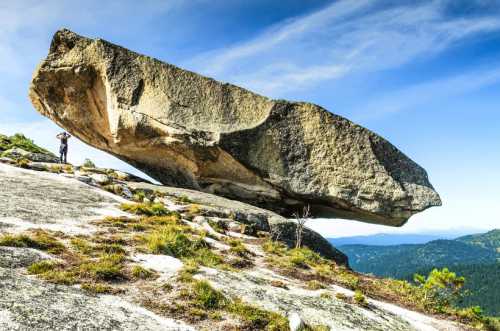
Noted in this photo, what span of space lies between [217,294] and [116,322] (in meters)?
3.34

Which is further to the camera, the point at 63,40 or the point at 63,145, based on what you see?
the point at 63,145

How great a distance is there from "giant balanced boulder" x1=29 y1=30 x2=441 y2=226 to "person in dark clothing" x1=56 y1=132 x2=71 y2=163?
4.64 metres

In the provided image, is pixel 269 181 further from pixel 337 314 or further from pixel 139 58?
pixel 337 314

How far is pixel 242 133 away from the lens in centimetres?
3312

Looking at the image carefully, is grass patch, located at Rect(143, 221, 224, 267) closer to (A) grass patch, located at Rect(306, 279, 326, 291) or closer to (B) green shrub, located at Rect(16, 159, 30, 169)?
(A) grass patch, located at Rect(306, 279, 326, 291)

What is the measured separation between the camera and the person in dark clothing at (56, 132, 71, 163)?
3791 cm

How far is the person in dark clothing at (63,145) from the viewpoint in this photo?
124ft

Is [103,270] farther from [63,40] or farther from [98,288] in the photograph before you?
[63,40]

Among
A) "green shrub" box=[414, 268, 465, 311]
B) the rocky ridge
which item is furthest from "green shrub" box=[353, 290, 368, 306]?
"green shrub" box=[414, 268, 465, 311]

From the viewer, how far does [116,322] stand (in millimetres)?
10164

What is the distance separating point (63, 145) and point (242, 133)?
15.8 meters

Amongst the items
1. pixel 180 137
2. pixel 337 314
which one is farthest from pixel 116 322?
pixel 180 137

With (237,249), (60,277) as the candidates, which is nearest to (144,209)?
(237,249)

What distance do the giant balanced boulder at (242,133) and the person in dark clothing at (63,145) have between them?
464 centimetres
